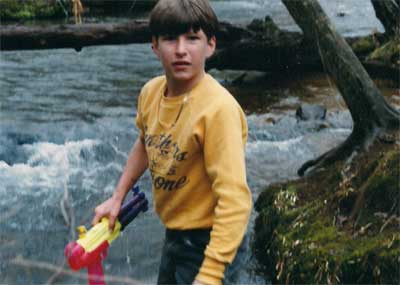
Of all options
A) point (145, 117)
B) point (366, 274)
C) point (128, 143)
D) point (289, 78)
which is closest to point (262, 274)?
Answer: point (366, 274)

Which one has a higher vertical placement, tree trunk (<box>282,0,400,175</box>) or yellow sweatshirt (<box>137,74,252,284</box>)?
yellow sweatshirt (<box>137,74,252,284</box>)

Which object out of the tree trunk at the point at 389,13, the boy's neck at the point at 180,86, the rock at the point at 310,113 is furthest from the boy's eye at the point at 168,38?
the tree trunk at the point at 389,13

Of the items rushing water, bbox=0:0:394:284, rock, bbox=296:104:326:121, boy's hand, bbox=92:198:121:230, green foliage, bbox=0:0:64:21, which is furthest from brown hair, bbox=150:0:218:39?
green foliage, bbox=0:0:64:21

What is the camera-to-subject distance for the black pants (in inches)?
99.8

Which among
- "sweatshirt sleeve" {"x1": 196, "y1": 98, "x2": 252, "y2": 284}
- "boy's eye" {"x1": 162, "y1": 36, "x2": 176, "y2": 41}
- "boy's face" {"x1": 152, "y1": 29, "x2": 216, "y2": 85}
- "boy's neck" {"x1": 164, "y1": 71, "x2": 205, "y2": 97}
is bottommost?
"sweatshirt sleeve" {"x1": 196, "y1": 98, "x2": 252, "y2": 284}

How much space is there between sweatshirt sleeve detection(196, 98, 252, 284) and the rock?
576 cm

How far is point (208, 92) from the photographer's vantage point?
2445mm

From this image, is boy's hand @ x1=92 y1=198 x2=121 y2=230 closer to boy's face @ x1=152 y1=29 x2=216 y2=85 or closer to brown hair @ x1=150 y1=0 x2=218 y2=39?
boy's face @ x1=152 y1=29 x2=216 y2=85

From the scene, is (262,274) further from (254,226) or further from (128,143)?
(128,143)

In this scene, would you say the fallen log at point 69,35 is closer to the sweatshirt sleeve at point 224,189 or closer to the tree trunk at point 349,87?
the tree trunk at point 349,87

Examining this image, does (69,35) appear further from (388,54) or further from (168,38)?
(168,38)

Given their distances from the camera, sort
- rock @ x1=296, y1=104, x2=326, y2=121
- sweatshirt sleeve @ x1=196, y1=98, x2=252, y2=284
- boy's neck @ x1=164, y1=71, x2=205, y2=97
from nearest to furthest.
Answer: sweatshirt sleeve @ x1=196, y1=98, x2=252, y2=284
boy's neck @ x1=164, y1=71, x2=205, y2=97
rock @ x1=296, y1=104, x2=326, y2=121

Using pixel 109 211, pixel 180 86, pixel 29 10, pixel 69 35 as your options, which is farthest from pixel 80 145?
pixel 29 10

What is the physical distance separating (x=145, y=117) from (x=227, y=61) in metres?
6.93
